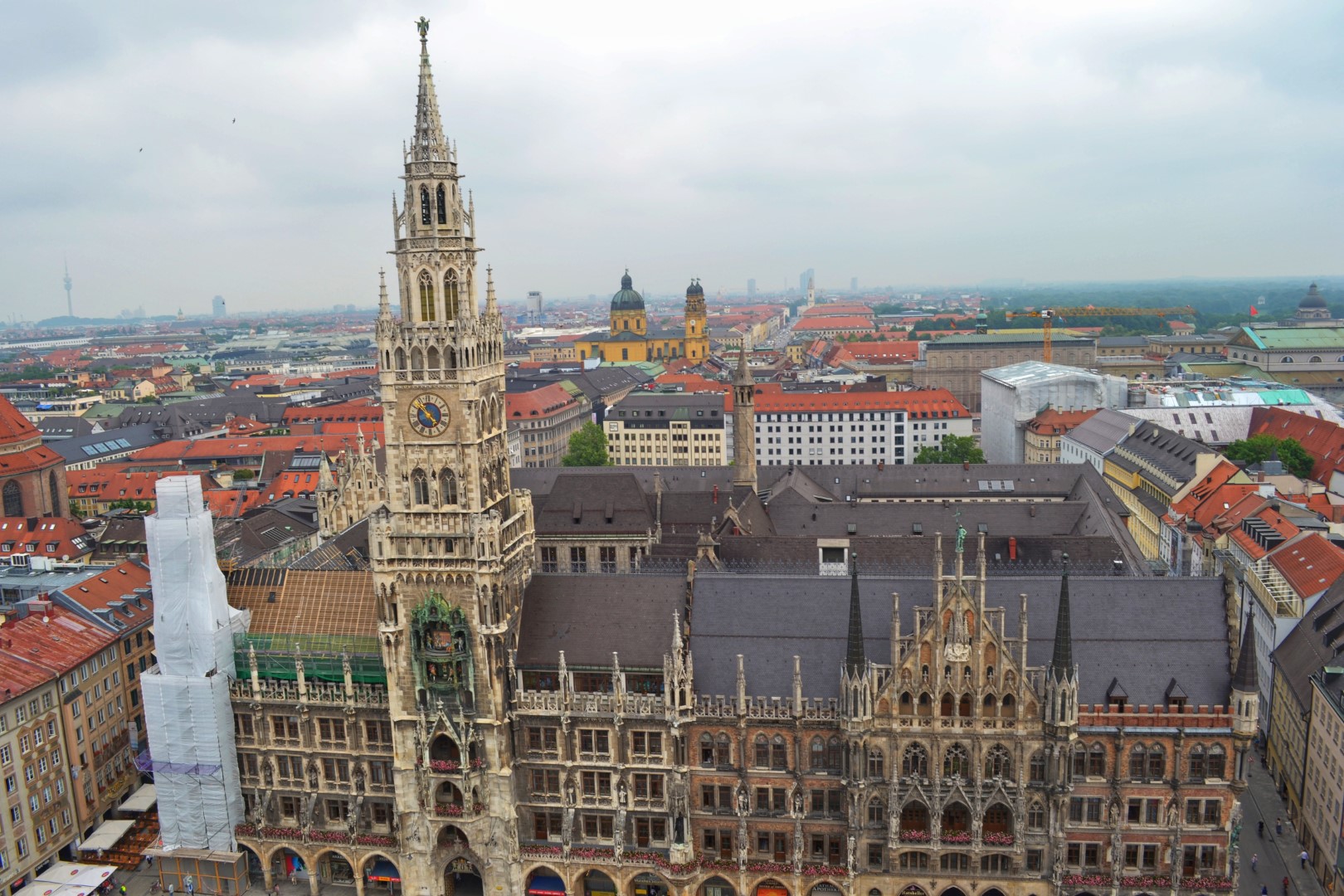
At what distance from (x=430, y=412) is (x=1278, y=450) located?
125 meters

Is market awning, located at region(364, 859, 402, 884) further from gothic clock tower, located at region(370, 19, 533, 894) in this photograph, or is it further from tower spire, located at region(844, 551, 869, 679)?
tower spire, located at region(844, 551, 869, 679)

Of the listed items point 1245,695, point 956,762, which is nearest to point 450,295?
point 956,762

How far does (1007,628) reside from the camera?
64.8 m

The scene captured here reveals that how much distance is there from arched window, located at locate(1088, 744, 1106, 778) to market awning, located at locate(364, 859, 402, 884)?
44.7m

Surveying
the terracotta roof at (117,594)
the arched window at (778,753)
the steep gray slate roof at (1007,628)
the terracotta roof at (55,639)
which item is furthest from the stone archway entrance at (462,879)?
the terracotta roof at (117,594)

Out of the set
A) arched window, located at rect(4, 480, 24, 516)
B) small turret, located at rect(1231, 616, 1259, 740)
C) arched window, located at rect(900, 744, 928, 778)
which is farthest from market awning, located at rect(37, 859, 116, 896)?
arched window, located at rect(4, 480, 24, 516)

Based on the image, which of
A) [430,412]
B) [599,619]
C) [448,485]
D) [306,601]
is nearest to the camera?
[430,412]

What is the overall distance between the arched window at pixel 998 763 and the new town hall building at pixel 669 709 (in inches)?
11.2

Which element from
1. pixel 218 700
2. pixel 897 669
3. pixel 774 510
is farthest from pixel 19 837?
pixel 774 510

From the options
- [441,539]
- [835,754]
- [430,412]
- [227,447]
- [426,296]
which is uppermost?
[426,296]

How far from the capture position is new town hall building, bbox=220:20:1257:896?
6075cm

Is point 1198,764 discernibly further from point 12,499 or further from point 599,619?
point 12,499

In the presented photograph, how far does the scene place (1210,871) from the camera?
60969mm

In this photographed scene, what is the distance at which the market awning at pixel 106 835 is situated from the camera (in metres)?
72.8
